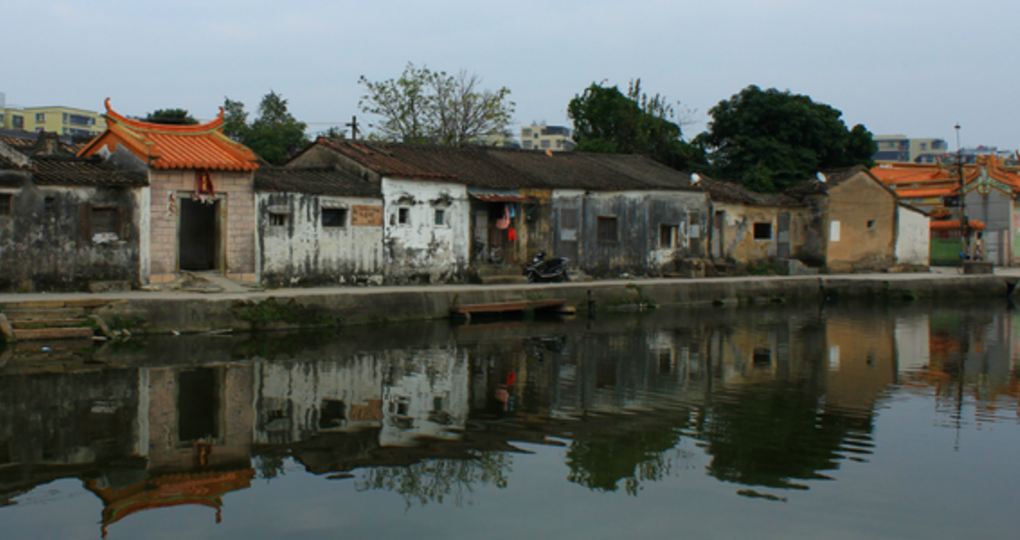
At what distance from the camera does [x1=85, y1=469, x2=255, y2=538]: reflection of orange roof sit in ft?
19.7

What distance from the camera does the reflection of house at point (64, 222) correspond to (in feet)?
50.0

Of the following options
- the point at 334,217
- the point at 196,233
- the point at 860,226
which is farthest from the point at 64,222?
the point at 860,226

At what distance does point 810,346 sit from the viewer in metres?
15.1

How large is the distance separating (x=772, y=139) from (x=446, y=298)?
18.7m

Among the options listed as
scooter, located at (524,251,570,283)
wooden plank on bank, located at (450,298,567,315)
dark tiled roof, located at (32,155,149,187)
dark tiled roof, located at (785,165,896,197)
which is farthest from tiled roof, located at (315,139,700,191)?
dark tiled roof, located at (32,155,149,187)

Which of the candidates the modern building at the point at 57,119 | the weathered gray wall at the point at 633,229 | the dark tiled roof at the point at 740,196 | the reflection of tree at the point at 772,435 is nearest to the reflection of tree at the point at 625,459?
the reflection of tree at the point at 772,435

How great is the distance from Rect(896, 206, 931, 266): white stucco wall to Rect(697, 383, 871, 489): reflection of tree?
2205 centimetres

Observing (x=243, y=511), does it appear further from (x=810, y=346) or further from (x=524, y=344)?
(x=810, y=346)

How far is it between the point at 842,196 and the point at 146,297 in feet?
74.8

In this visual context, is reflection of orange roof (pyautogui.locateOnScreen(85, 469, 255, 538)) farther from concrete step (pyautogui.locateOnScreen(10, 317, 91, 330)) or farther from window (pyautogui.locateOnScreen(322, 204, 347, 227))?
window (pyautogui.locateOnScreen(322, 204, 347, 227))

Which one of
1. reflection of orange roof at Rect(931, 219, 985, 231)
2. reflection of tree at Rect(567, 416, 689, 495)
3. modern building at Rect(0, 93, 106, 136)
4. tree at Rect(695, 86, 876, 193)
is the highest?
modern building at Rect(0, 93, 106, 136)

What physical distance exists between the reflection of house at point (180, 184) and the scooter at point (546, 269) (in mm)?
7222

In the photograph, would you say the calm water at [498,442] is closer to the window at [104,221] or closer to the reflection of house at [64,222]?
the reflection of house at [64,222]

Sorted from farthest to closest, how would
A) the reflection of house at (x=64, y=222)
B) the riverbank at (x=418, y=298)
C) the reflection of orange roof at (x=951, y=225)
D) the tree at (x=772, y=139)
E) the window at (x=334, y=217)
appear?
the reflection of orange roof at (x=951, y=225)
the tree at (x=772, y=139)
the window at (x=334, y=217)
the reflection of house at (x=64, y=222)
the riverbank at (x=418, y=298)
